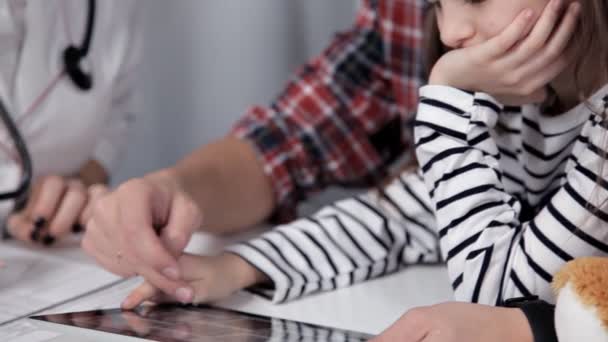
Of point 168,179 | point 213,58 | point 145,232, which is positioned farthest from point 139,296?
point 213,58

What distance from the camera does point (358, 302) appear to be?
Answer: 30.4 inches

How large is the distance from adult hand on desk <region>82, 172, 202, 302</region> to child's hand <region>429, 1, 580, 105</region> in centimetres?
24

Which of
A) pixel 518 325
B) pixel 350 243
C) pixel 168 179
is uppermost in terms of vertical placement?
pixel 168 179

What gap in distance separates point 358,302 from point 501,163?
18 cm

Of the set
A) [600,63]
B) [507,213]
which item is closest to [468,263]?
[507,213]

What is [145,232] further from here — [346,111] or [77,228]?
[346,111]

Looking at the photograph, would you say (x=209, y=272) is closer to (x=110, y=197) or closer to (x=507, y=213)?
(x=110, y=197)

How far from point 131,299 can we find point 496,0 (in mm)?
369

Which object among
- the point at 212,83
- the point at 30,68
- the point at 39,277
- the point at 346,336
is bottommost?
the point at 346,336

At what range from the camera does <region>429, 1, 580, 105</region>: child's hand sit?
25.9 inches

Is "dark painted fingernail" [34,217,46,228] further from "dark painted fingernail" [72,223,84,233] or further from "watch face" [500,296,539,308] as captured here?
"watch face" [500,296,539,308]

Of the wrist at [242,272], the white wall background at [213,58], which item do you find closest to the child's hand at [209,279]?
the wrist at [242,272]

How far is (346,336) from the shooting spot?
2.14 ft

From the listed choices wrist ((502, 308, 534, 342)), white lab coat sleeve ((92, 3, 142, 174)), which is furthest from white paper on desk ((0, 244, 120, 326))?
wrist ((502, 308, 534, 342))
